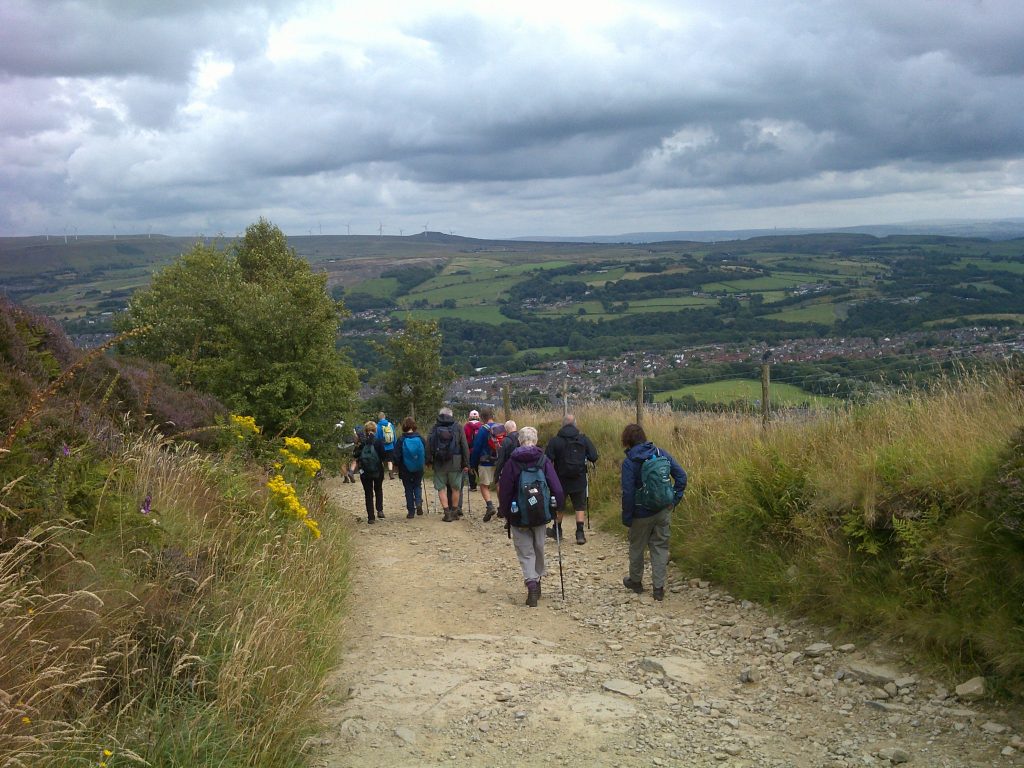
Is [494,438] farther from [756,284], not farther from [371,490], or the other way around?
[756,284]

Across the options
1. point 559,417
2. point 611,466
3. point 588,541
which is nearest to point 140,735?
point 588,541

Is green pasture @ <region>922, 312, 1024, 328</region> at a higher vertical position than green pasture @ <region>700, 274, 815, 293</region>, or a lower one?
lower

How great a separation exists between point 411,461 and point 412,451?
0.72ft

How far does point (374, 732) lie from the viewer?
5.14 metres

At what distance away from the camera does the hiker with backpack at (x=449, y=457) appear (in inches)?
527

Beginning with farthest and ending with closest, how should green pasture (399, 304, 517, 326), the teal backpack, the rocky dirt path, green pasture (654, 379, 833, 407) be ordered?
green pasture (399, 304, 517, 326) < green pasture (654, 379, 833, 407) < the teal backpack < the rocky dirt path

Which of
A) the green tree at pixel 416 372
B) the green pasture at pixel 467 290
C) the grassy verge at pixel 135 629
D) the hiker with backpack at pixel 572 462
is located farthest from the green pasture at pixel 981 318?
the green pasture at pixel 467 290

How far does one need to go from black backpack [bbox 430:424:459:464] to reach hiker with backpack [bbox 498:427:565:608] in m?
4.69

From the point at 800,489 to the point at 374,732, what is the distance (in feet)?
15.7

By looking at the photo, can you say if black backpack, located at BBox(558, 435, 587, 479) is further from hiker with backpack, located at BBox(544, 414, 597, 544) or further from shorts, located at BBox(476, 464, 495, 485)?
shorts, located at BBox(476, 464, 495, 485)

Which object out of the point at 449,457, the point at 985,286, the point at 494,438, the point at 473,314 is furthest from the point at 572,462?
the point at 473,314

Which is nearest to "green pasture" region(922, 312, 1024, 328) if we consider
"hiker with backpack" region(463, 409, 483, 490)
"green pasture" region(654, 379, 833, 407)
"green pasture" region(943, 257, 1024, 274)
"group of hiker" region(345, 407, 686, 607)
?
"green pasture" region(654, 379, 833, 407)

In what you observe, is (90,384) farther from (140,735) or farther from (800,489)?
(800,489)

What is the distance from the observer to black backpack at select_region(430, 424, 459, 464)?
1336cm
